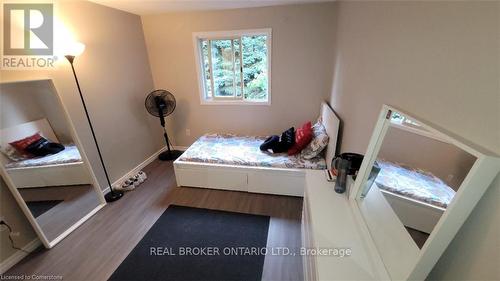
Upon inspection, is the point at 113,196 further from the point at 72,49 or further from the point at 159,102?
the point at 72,49

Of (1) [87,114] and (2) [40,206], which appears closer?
(2) [40,206]

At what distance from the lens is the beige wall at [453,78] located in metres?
0.53

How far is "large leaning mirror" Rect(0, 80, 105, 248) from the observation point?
5.61 ft

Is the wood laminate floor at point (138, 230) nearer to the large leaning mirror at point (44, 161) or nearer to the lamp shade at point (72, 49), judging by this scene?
the large leaning mirror at point (44, 161)

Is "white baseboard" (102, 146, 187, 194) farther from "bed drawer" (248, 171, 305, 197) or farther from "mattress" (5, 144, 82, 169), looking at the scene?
"bed drawer" (248, 171, 305, 197)

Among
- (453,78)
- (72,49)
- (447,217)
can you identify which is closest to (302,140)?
(453,78)

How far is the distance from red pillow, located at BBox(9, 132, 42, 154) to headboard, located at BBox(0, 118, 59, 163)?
0.09ft

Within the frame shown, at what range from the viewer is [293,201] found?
8.16ft

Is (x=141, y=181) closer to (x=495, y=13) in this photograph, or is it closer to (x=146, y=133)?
(x=146, y=133)

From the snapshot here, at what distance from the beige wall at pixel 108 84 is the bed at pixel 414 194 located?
288 cm

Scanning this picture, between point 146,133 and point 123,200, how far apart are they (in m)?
1.28

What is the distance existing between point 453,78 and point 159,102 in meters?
3.38

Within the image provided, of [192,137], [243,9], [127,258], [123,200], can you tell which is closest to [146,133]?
[192,137]

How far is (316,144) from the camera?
8.18ft
